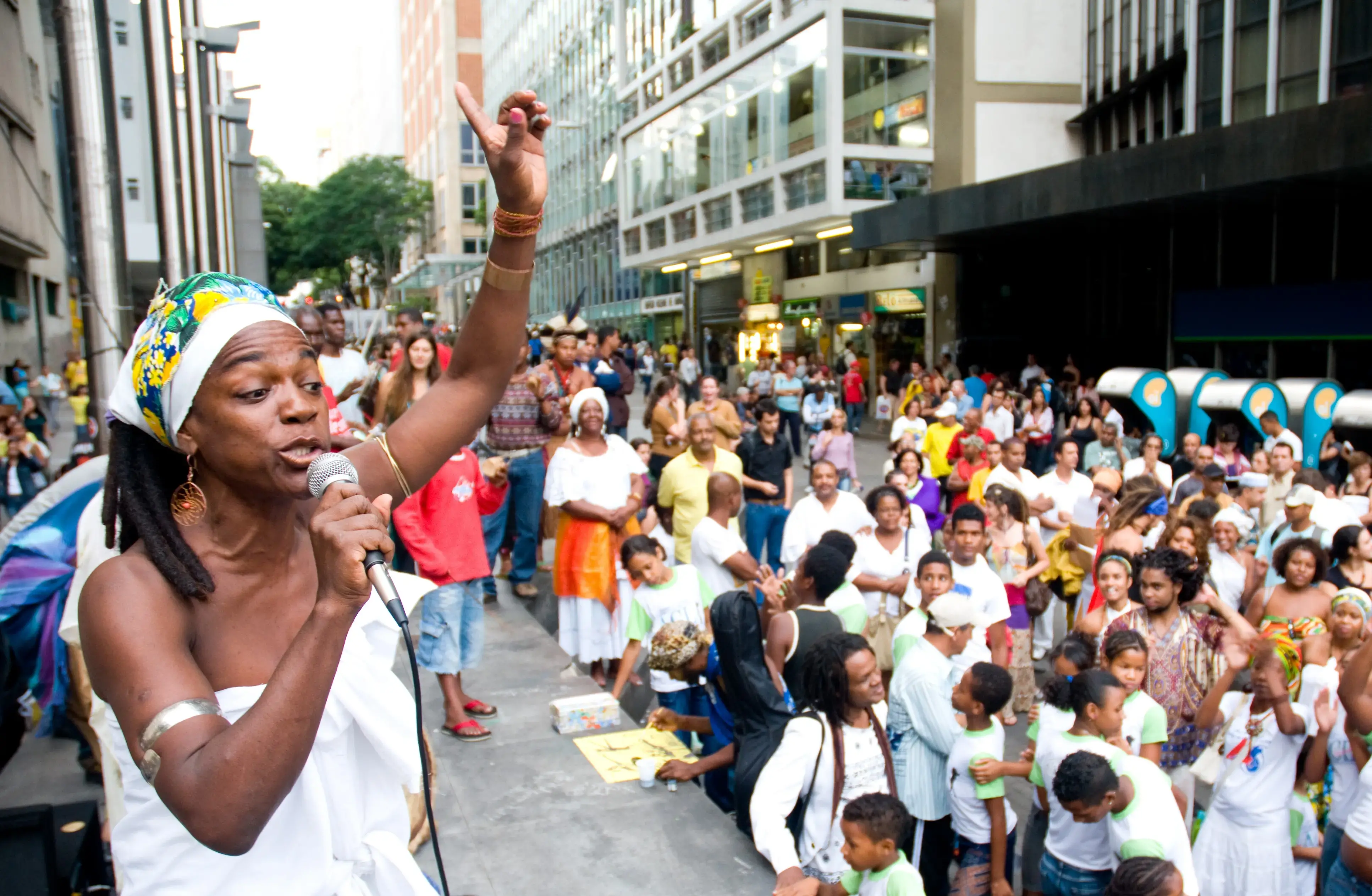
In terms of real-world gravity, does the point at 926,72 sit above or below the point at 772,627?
above

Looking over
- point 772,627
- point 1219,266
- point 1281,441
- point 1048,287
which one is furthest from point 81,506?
point 1048,287

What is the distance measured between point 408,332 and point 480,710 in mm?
2874

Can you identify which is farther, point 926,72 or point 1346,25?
point 926,72

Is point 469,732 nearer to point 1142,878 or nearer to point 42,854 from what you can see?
point 42,854

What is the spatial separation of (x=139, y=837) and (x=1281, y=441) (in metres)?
9.53

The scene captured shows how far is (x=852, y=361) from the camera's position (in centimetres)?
2341

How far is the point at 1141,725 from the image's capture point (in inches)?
168

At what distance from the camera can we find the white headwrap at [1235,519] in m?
6.59

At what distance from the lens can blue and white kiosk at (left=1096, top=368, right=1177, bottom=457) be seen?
1446 centimetres

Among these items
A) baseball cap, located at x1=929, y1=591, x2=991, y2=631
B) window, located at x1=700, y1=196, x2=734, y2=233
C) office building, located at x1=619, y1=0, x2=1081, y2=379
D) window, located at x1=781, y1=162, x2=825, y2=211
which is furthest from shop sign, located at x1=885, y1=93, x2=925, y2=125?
baseball cap, located at x1=929, y1=591, x2=991, y2=631

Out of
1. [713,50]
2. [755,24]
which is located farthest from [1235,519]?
[713,50]

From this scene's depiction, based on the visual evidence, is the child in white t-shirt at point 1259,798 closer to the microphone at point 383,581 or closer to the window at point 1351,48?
the microphone at point 383,581

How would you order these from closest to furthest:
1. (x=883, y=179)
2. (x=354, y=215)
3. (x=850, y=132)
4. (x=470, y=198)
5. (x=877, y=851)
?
(x=877, y=851)
(x=850, y=132)
(x=883, y=179)
(x=354, y=215)
(x=470, y=198)

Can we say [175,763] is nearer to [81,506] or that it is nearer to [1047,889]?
[81,506]
